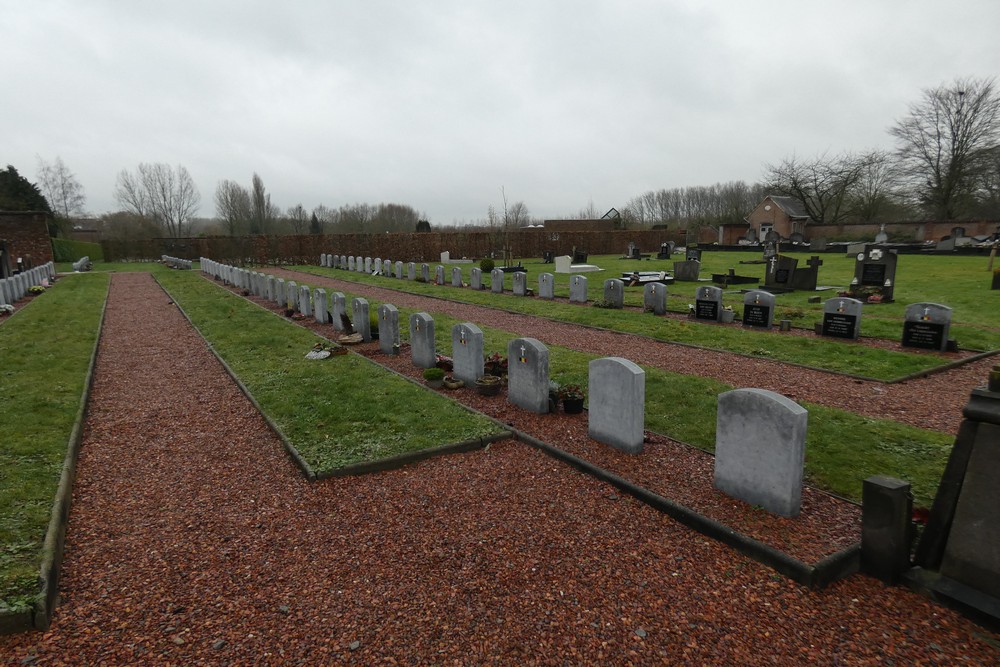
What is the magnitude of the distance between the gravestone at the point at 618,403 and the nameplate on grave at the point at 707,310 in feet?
30.2

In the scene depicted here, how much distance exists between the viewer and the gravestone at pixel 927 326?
420 inches

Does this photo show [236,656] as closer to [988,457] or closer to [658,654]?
[658,654]

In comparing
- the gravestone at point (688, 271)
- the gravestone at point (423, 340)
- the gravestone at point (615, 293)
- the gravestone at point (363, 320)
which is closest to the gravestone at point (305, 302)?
the gravestone at point (363, 320)

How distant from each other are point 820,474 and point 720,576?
86.5 inches

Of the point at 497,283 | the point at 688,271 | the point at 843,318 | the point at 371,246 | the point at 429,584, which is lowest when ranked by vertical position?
the point at 429,584

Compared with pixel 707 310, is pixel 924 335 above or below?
below

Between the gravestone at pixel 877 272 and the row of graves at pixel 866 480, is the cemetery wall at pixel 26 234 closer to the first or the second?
the row of graves at pixel 866 480

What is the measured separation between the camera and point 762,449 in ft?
15.6

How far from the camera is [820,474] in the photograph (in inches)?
215

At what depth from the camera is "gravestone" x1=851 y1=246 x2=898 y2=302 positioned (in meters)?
16.5

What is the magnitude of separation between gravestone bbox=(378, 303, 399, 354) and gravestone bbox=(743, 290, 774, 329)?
8740 mm

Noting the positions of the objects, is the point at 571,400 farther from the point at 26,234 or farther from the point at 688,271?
the point at 26,234

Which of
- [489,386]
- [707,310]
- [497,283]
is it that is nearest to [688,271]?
[497,283]

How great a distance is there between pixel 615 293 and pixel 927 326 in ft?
26.5
